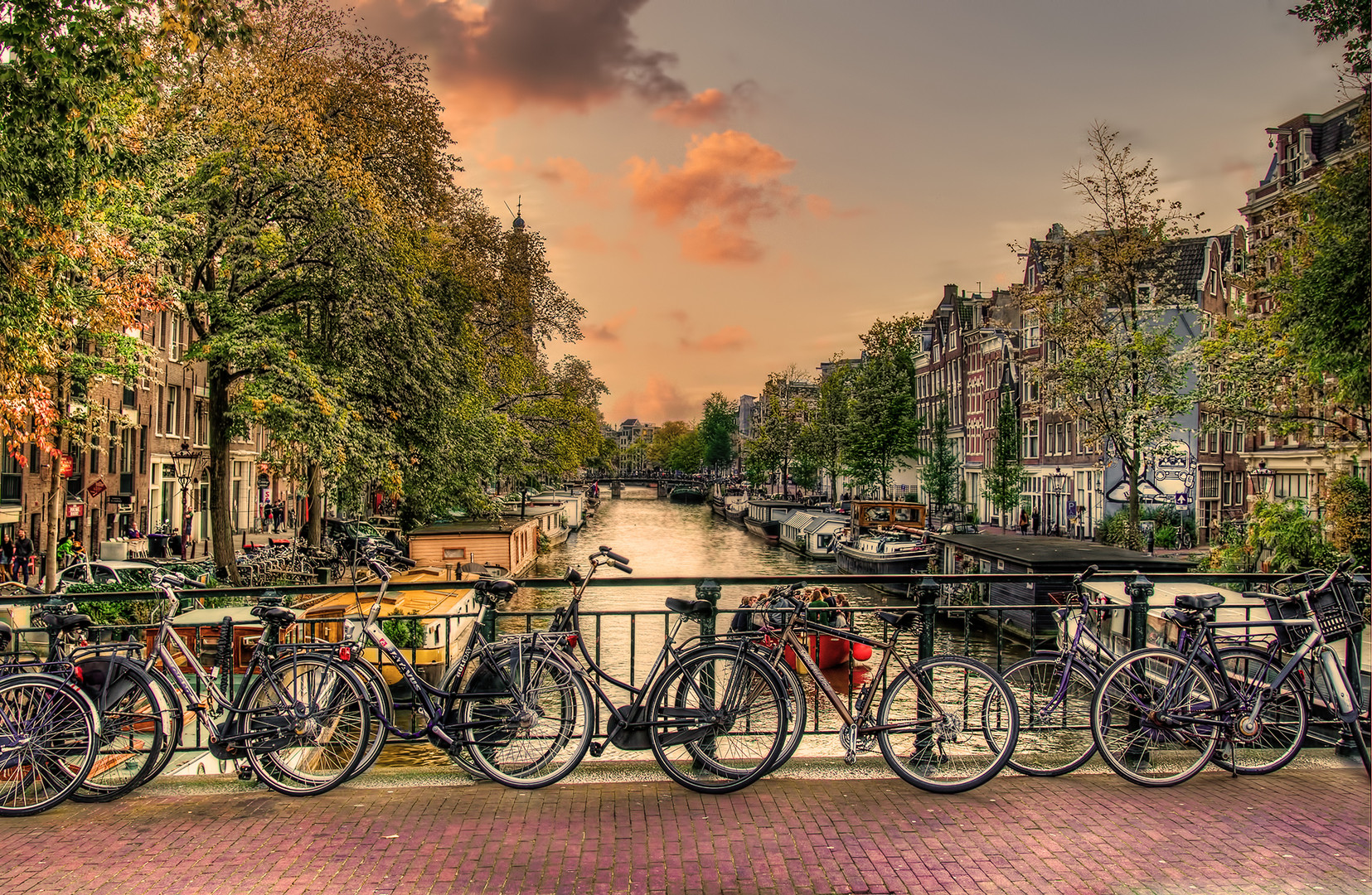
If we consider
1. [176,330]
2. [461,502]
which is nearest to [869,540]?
[461,502]

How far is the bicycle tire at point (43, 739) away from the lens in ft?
17.4

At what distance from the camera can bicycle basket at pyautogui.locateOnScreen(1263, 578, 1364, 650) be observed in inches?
242

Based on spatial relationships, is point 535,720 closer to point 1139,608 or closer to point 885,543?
point 1139,608

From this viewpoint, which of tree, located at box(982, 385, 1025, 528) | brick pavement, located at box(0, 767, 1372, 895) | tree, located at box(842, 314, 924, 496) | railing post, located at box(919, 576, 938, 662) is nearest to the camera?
brick pavement, located at box(0, 767, 1372, 895)

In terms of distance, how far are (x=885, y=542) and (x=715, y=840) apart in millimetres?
35627

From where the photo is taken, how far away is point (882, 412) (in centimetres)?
6034

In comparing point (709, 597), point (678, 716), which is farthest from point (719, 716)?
point (709, 597)

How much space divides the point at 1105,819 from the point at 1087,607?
1.29m

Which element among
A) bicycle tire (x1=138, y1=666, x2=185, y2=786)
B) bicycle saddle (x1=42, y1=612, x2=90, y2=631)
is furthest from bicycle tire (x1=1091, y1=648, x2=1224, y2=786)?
bicycle saddle (x1=42, y1=612, x2=90, y2=631)

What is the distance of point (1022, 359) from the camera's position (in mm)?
54125

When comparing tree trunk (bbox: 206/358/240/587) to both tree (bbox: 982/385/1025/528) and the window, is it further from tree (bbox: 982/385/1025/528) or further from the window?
the window

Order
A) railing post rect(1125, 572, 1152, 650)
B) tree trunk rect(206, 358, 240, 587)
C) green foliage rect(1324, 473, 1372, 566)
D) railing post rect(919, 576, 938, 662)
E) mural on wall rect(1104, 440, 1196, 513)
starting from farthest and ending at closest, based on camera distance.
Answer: mural on wall rect(1104, 440, 1196, 513), tree trunk rect(206, 358, 240, 587), green foliage rect(1324, 473, 1372, 566), railing post rect(1125, 572, 1152, 650), railing post rect(919, 576, 938, 662)

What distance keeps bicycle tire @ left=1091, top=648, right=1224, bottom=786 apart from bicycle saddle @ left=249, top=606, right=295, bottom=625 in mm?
4648

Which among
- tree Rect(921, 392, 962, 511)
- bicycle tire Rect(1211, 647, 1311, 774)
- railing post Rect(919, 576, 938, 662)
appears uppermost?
tree Rect(921, 392, 962, 511)
